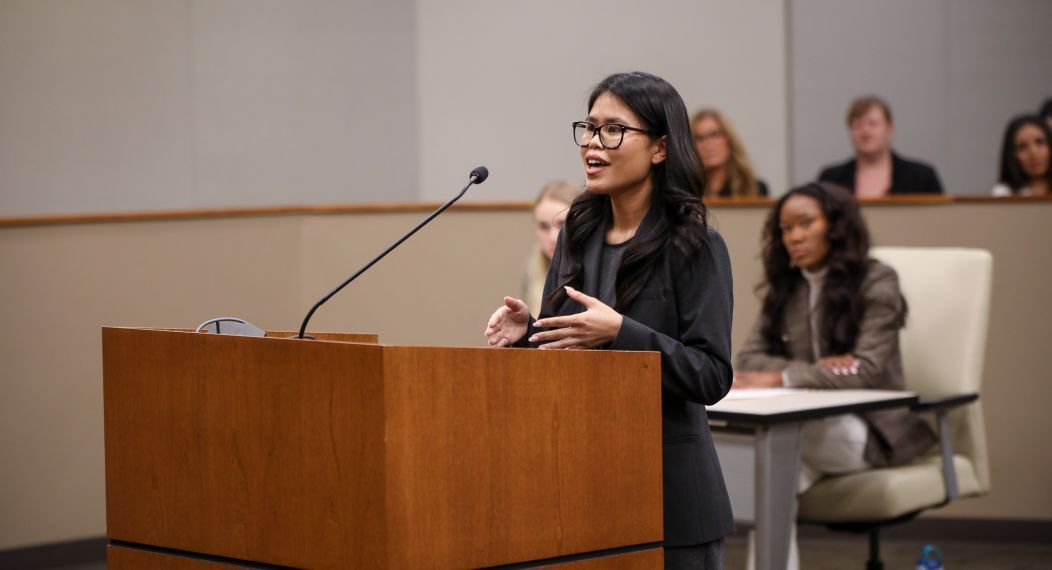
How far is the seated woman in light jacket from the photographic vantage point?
12.0 ft

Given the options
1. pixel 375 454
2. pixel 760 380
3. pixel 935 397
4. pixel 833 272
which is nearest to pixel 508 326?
pixel 375 454

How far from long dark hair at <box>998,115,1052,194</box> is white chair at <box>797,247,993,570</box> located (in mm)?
1606

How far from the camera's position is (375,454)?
1.58m

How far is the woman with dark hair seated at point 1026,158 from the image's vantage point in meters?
5.36

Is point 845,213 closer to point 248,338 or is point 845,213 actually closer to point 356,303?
point 356,303

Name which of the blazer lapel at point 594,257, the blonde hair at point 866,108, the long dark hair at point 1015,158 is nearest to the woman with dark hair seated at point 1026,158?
the long dark hair at point 1015,158

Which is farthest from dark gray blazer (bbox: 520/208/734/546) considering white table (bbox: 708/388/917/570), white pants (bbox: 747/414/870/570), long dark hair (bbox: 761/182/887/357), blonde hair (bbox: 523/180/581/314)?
blonde hair (bbox: 523/180/581/314)

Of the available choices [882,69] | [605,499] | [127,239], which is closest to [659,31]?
[882,69]

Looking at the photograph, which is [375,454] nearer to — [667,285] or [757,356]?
[667,285]

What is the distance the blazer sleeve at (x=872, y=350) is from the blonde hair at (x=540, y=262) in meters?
1.03

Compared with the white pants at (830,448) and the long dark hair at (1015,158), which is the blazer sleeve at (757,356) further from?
the long dark hair at (1015,158)

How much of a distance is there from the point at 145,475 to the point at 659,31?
5.83 m

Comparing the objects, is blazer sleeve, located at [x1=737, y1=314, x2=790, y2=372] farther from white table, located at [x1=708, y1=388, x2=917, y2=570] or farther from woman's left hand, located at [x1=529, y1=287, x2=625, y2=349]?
woman's left hand, located at [x1=529, y1=287, x2=625, y2=349]

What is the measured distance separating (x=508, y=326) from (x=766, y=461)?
4.36 ft
